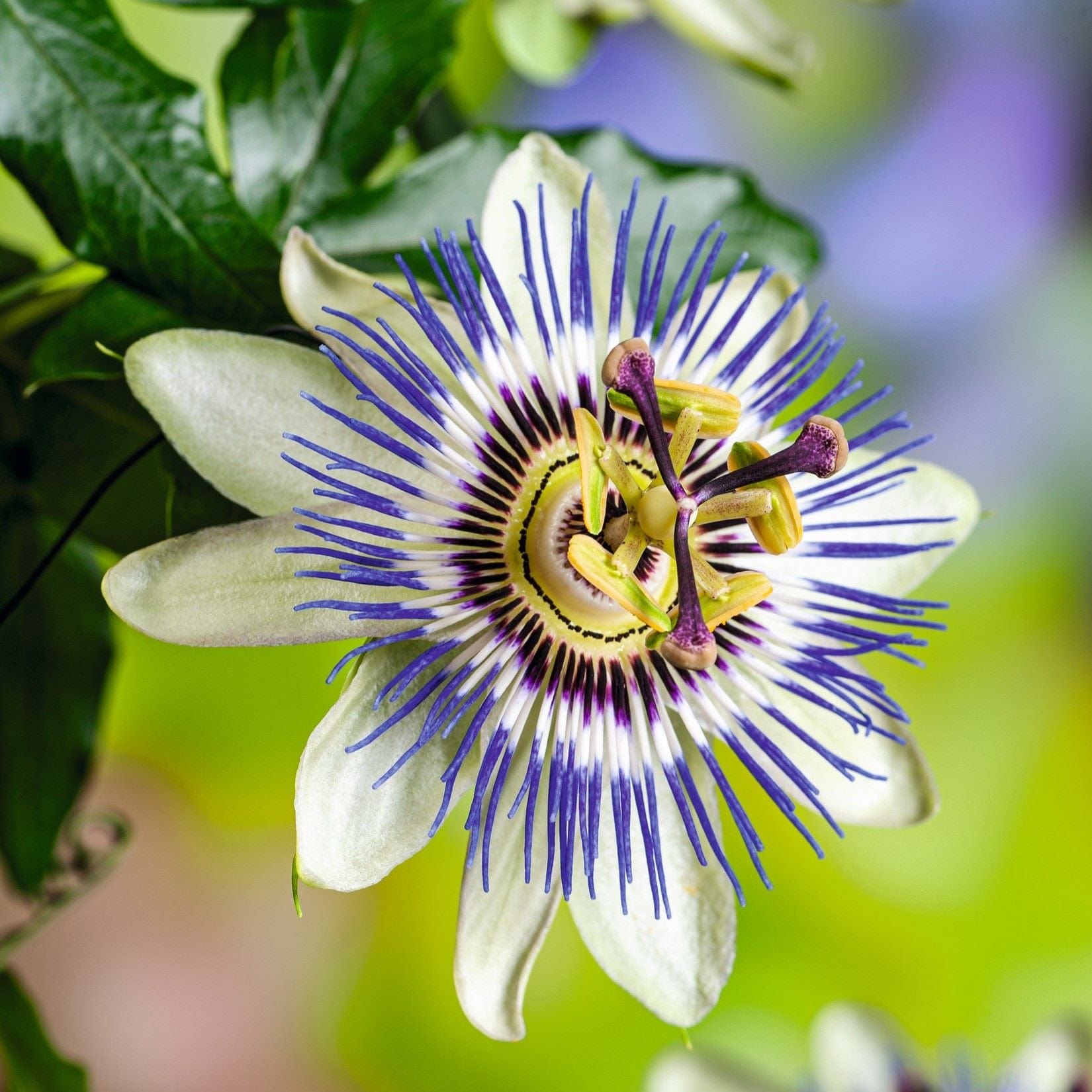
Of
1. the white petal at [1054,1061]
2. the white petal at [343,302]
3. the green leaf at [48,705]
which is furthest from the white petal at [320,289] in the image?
the white petal at [1054,1061]

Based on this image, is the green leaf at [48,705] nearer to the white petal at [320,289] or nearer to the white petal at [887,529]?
the white petal at [320,289]

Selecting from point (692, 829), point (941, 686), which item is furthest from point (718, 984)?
point (941, 686)

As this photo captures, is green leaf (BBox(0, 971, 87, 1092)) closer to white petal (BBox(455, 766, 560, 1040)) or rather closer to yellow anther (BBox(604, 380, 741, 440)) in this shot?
white petal (BBox(455, 766, 560, 1040))

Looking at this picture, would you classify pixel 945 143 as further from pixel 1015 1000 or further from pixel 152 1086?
pixel 152 1086

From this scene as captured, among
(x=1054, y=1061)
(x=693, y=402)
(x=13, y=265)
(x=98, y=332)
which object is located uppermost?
(x=693, y=402)

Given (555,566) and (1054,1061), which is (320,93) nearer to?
(555,566)

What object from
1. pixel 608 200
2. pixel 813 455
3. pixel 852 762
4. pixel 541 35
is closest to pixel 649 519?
pixel 813 455
